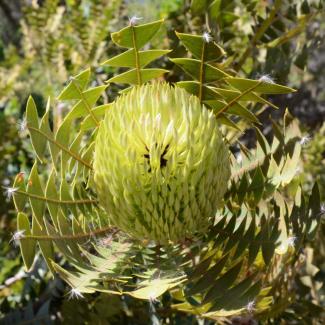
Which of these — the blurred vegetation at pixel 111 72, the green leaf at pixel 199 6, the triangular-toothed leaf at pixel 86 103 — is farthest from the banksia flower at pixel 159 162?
the green leaf at pixel 199 6

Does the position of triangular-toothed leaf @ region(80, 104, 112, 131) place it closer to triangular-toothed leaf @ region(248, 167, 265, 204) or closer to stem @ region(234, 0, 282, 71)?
triangular-toothed leaf @ region(248, 167, 265, 204)

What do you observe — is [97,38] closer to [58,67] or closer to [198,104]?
[58,67]

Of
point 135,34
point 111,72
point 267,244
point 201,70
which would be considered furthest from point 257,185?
point 111,72

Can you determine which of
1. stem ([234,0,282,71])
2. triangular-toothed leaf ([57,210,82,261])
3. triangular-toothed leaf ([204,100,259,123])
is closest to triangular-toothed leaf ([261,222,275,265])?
triangular-toothed leaf ([204,100,259,123])

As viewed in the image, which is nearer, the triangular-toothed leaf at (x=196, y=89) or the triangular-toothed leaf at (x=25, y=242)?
the triangular-toothed leaf at (x=25, y=242)

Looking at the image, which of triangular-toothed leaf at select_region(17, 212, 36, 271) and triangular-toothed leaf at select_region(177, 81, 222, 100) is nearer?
triangular-toothed leaf at select_region(17, 212, 36, 271)

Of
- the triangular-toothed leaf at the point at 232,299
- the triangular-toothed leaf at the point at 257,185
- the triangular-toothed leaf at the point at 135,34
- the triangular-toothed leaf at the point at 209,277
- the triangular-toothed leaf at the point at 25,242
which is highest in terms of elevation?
the triangular-toothed leaf at the point at 135,34

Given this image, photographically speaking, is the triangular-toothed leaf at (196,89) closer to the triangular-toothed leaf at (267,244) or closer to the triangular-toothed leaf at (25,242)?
the triangular-toothed leaf at (267,244)

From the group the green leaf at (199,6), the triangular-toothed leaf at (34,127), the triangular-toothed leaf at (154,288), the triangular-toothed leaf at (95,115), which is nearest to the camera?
the triangular-toothed leaf at (154,288)
